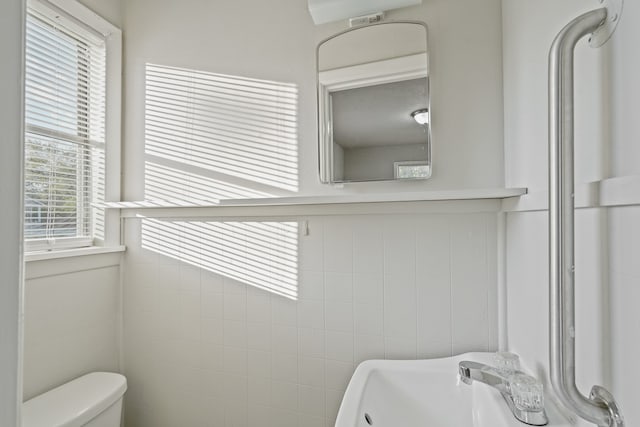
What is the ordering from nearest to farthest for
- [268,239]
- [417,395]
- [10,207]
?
1. [10,207]
2. [417,395]
3. [268,239]

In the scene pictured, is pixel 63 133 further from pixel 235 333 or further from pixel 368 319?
pixel 368 319

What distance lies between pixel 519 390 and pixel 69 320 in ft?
5.22

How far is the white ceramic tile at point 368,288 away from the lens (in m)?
1.22

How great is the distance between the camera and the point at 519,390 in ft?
2.42

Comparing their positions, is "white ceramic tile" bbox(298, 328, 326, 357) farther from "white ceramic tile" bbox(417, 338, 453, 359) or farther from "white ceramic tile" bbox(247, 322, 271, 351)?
"white ceramic tile" bbox(417, 338, 453, 359)

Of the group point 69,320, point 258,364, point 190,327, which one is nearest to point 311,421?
point 258,364

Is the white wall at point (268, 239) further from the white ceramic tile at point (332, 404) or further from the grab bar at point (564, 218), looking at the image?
the grab bar at point (564, 218)

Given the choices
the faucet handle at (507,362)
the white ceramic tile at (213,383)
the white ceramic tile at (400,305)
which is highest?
the white ceramic tile at (400,305)

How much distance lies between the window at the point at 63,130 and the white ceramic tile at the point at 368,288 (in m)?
1.19

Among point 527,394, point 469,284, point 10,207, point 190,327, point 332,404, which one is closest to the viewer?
point 10,207

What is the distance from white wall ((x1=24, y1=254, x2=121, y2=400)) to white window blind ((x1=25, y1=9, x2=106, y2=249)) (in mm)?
131

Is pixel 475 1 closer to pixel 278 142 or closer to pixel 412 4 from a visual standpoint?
pixel 412 4

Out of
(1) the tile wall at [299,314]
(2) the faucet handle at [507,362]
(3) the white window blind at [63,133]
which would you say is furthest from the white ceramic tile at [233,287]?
(2) the faucet handle at [507,362]

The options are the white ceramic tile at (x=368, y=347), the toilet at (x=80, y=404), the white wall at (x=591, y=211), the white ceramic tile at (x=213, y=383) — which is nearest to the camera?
the white wall at (x=591, y=211)
